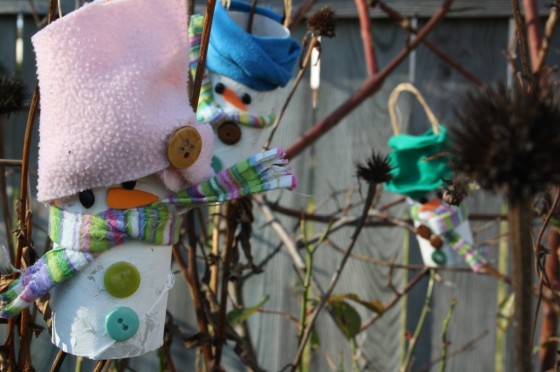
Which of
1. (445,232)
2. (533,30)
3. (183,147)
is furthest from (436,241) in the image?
(183,147)

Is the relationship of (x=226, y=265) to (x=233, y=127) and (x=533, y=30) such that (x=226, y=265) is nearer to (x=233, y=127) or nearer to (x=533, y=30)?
(x=233, y=127)

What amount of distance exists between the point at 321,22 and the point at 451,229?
0.43 meters

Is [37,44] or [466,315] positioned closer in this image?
[37,44]

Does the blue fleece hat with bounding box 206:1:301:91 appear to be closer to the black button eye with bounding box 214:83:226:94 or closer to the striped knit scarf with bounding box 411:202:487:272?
the black button eye with bounding box 214:83:226:94

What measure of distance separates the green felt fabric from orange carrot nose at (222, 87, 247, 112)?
313 mm

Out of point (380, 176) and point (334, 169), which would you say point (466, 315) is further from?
point (380, 176)

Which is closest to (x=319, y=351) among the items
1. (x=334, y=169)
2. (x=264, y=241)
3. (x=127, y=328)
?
(x=264, y=241)

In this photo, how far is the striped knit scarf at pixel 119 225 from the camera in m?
0.76

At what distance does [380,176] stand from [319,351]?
3.44ft

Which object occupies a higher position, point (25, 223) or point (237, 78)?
point (237, 78)

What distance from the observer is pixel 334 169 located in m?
1.87

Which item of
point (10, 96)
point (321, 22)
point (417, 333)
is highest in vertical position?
point (321, 22)

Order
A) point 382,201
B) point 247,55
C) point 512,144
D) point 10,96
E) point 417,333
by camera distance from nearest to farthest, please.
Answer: point 512,144 → point 10,96 → point 247,55 → point 417,333 → point 382,201

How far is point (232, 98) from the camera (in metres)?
1.06
